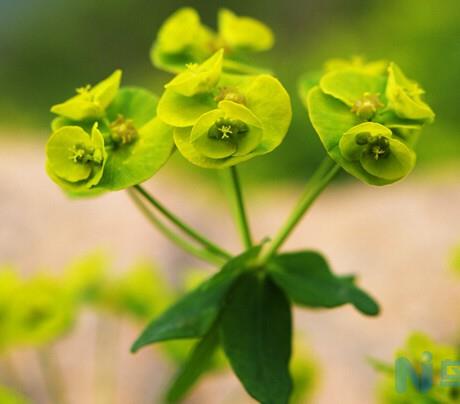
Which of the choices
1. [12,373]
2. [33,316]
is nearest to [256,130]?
[33,316]

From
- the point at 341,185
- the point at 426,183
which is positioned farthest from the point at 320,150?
the point at 426,183

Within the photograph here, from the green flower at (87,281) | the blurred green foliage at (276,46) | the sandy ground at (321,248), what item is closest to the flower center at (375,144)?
the green flower at (87,281)

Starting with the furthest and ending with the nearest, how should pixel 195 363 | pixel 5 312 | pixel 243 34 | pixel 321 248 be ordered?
1. pixel 321 248
2. pixel 5 312
3. pixel 243 34
4. pixel 195 363

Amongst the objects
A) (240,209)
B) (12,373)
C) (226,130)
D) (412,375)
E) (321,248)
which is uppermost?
(226,130)

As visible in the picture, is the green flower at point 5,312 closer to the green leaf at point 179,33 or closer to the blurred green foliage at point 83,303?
the blurred green foliage at point 83,303

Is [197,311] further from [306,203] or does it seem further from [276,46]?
[276,46]

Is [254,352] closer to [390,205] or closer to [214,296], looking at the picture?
[214,296]
